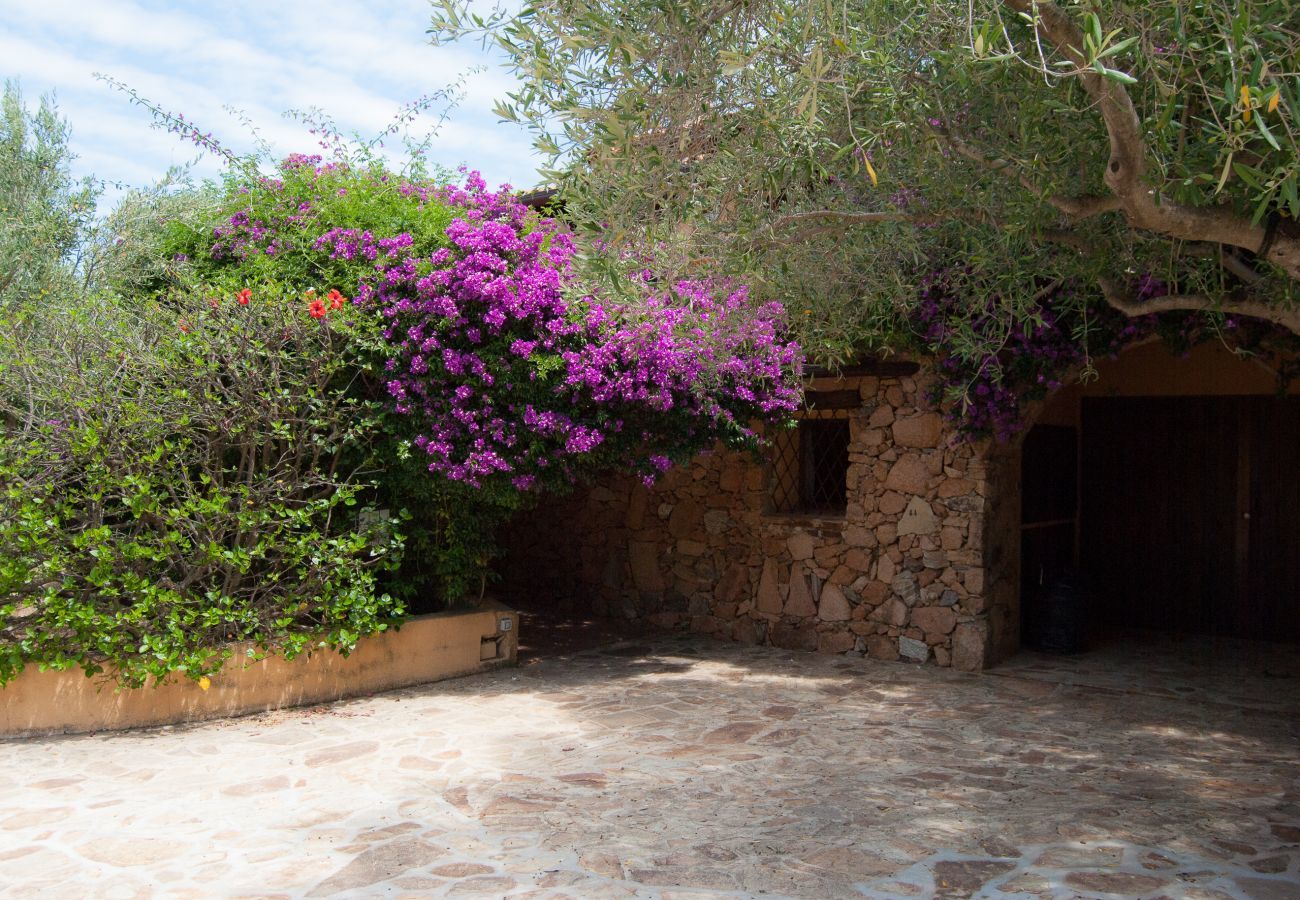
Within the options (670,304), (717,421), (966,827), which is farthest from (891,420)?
(966,827)

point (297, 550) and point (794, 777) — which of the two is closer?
point (794, 777)

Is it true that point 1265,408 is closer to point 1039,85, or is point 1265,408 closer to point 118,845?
point 1039,85

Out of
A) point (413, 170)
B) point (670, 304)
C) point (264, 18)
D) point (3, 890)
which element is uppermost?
point (264, 18)

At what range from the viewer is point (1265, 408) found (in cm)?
937

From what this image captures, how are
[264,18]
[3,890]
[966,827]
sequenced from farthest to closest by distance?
[264,18] → [966,827] → [3,890]

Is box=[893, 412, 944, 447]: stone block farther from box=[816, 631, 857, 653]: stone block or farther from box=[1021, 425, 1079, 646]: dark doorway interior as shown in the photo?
box=[816, 631, 857, 653]: stone block

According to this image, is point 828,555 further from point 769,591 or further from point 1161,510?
point 1161,510

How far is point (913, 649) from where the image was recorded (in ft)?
27.7

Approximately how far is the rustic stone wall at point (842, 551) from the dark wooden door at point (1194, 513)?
1837 millimetres

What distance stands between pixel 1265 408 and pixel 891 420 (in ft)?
12.3

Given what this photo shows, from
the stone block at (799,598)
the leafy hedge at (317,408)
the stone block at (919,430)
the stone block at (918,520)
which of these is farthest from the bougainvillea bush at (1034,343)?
the stone block at (799,598)

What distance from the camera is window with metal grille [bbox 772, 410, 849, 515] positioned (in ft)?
31.1

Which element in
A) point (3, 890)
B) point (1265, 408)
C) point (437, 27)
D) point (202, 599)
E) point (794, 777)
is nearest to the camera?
point (3, 890)

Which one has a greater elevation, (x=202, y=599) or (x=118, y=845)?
(x=202, y=599)
